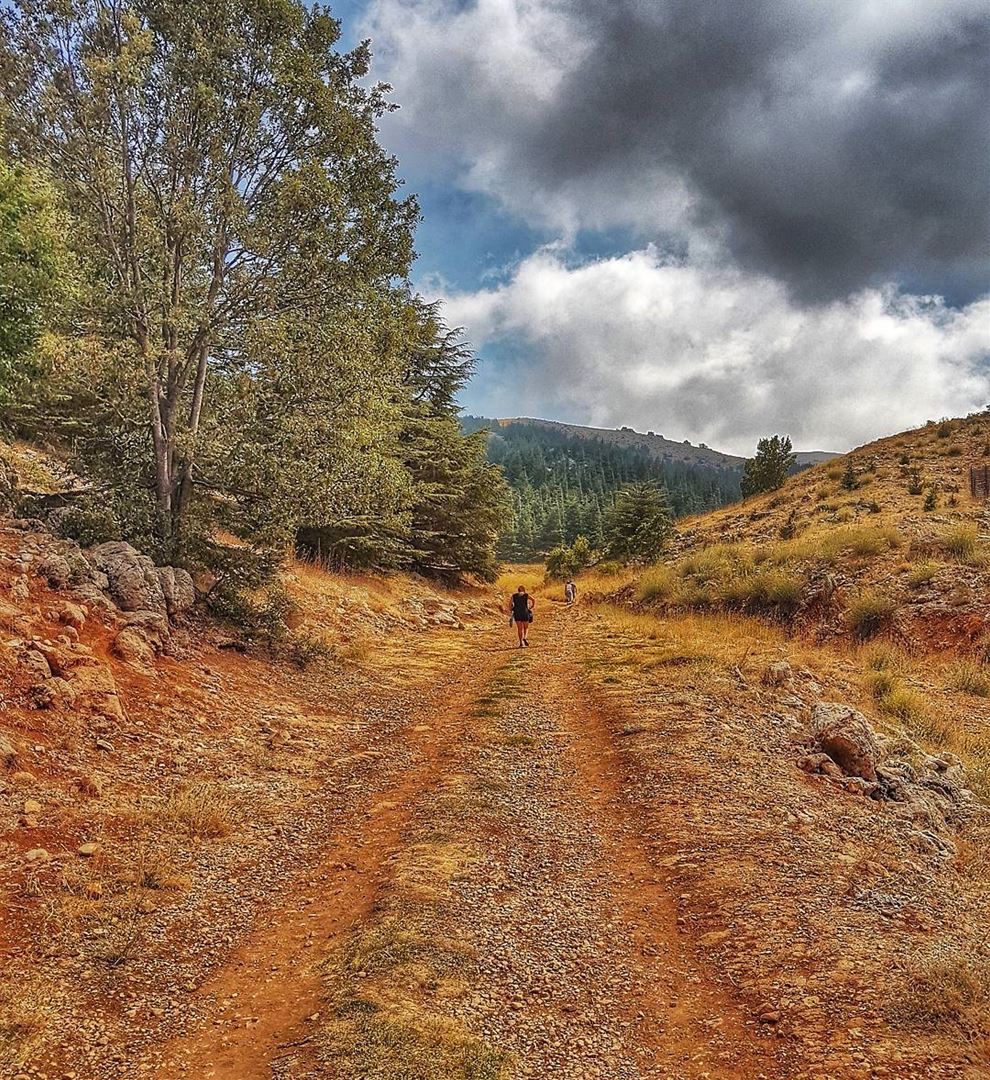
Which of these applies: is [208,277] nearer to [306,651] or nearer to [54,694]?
[306,651]

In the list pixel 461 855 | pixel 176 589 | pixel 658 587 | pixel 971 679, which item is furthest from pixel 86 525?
pixel 658 587

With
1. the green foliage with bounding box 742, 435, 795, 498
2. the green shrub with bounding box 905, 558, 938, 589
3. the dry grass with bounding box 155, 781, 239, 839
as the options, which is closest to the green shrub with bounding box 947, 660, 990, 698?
the green shrub with bounding box 905, 558, 938, 589

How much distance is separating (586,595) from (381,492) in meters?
20.2

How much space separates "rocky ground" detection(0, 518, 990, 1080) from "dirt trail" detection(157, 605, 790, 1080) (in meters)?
0.02

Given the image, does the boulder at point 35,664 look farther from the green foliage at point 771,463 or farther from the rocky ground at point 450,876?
the green foliage at point 771,463

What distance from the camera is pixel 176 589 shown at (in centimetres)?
1172

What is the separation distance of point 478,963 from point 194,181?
45.9 feet

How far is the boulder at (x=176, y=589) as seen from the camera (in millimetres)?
11492

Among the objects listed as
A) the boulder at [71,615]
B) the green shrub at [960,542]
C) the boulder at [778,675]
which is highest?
the green shrub at [960,542]

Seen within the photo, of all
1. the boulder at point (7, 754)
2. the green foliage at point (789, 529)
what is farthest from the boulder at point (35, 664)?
the green foliage at point (789, 529)

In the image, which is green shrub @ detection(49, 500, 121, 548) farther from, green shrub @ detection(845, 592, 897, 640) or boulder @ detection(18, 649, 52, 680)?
green shrub @ detection(845, 592, 897, 640)

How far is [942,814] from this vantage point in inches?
296

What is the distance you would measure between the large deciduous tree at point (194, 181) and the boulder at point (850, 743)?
11536 millimetres

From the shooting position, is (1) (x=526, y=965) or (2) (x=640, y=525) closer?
(1) (x=526, y=965)
